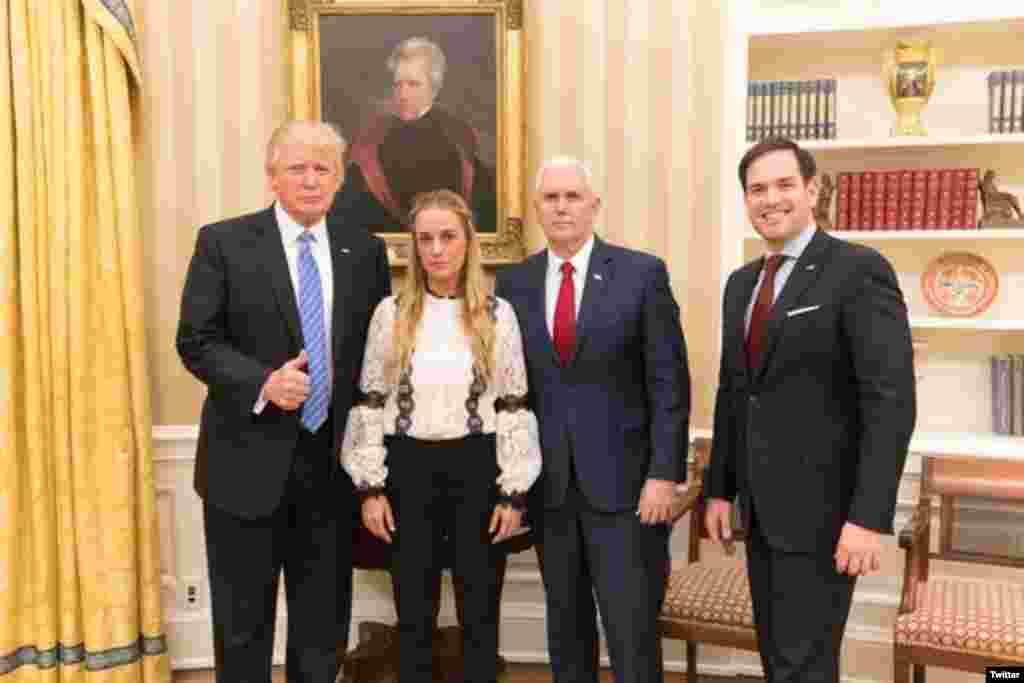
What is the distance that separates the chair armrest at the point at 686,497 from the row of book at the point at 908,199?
3.54ft

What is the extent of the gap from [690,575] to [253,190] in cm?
201

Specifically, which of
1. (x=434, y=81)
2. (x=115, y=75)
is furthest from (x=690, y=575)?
(x=115, y=75)

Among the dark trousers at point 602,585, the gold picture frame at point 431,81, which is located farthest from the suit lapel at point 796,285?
the gold picture frame at point 431,81

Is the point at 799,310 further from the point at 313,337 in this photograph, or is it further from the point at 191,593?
the point at 191,593

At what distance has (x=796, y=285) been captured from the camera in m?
1.90

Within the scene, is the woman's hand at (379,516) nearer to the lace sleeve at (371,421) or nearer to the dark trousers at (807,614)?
the lace sleeve at (371,421)

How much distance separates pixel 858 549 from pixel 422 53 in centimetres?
216

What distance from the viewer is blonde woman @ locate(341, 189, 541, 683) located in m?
2.21

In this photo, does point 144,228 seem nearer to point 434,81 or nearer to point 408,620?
point 434,81

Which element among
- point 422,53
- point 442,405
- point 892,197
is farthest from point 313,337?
point 892,197

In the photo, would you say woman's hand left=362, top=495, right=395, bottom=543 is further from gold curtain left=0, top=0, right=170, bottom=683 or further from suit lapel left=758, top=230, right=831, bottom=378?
gold curtain left=0, top=0, right=170, bottom=683

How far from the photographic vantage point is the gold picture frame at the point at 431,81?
3.01 meters

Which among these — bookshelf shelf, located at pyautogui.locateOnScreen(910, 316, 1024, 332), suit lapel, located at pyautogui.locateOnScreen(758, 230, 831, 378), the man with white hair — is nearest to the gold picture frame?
the man with white hair

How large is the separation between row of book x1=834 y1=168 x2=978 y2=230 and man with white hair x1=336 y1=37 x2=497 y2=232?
1.26 meters
